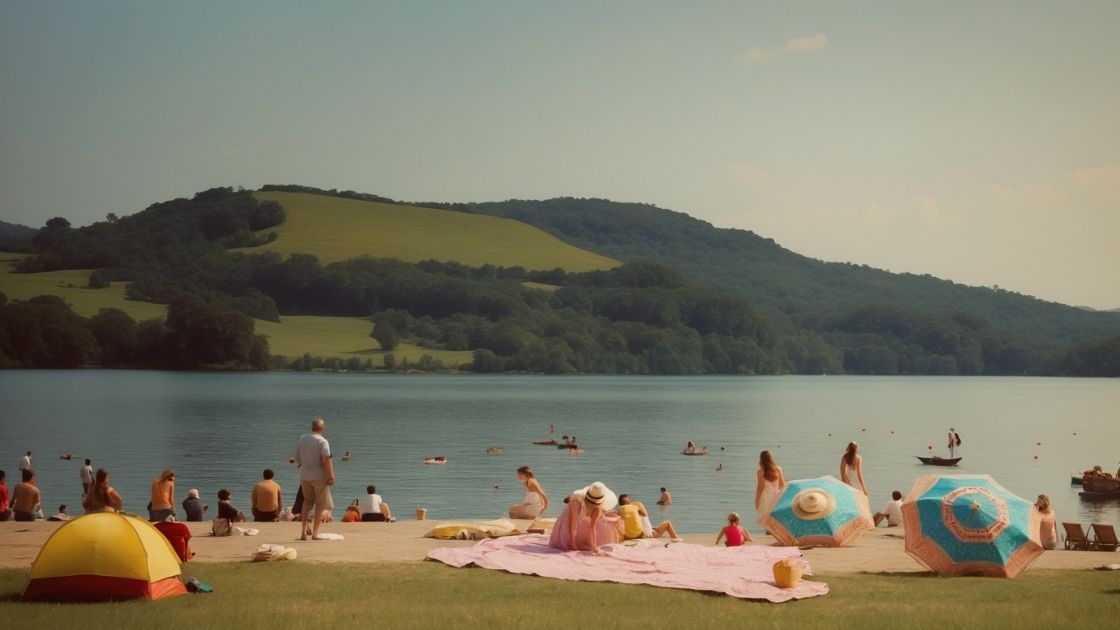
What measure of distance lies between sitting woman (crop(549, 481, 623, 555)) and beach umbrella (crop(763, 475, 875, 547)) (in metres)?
3.44

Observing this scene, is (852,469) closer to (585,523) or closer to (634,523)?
(634,523)

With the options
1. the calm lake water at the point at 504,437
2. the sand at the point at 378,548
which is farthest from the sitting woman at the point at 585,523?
the calm lake water at the point at 504,437

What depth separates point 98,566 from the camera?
47.1ft

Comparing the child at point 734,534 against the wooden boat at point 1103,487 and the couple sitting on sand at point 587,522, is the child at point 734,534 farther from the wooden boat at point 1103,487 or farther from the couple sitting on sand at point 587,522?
the wooden boat at point 1103,487

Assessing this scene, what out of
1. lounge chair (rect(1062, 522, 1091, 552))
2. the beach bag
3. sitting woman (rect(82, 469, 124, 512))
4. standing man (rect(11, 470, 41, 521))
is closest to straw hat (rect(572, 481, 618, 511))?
the beach bag

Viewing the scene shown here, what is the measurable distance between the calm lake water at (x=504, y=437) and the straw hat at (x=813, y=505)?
18972mm

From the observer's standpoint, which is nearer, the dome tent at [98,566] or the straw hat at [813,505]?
the dome tent at [98,566]

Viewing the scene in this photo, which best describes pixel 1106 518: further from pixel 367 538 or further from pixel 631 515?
pixel 367 538

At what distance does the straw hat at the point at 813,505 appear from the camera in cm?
2025

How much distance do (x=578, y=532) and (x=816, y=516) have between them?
4.50m

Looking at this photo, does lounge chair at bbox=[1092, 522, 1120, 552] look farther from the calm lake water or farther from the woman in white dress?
the calm lake water

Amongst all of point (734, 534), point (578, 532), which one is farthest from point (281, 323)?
point (578, 532)

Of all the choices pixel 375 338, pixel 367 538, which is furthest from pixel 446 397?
pixel 367 538

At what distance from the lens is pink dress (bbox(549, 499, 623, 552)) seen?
1809 centimetres
